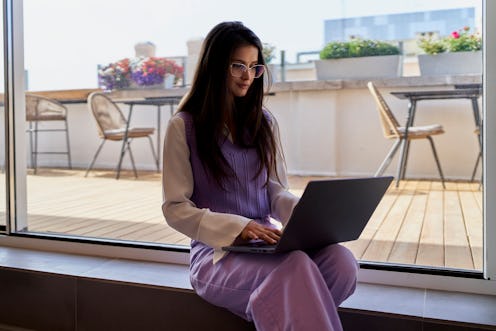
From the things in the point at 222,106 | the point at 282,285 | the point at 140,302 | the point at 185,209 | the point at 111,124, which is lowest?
the point at 140,302

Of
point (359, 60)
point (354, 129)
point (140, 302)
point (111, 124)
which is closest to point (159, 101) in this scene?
point (111, 124)

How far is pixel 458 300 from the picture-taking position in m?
1.35

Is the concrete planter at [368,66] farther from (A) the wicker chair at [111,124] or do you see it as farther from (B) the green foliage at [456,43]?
(A) the wicker chair at [111,124]

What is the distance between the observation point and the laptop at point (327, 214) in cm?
101

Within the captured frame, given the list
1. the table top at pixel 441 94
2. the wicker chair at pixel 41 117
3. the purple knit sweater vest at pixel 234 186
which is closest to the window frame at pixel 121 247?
the purple knit sweater vest at pixel 234 186

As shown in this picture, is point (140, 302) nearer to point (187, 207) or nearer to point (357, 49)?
point (187, 207)

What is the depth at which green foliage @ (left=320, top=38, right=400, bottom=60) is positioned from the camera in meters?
4.61

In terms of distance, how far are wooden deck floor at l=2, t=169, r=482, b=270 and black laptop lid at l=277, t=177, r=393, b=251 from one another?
72 cm

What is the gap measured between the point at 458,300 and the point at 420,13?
388 cm

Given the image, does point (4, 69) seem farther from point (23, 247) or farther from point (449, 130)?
point (449, 130)

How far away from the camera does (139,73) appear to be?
16.0 ft

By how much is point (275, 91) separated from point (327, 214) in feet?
11.7

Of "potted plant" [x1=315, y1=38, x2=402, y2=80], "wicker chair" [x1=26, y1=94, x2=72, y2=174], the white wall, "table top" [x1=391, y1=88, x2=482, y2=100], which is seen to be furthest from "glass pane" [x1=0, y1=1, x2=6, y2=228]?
"potted plant" [x1=315, y1=38, x2=402, y2=80]

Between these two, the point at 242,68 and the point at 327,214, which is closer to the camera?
the point at 327,214
